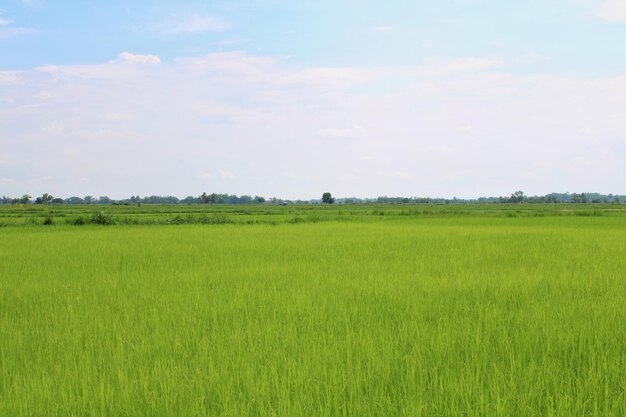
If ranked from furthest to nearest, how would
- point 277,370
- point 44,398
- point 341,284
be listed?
1. point 341,284
2. point 277,370
3. point 44,398

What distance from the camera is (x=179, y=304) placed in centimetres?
457

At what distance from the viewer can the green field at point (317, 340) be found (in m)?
2.36

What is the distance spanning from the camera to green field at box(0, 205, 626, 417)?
7.73 ft

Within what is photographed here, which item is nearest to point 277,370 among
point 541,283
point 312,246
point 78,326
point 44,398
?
point 44,398

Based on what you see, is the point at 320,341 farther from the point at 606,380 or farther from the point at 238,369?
the point at 606,380

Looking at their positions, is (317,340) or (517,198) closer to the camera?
(317,340)

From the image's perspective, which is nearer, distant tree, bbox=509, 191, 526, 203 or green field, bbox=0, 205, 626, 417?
green field, bbox=0, 205, 626, 417

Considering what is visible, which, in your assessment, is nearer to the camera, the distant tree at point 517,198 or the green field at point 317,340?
the green field at point 317,340

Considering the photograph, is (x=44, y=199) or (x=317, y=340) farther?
(x=44, y=199)

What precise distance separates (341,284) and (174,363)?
2766 mm

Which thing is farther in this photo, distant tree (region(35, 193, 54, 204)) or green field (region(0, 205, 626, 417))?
distant tree (region(35, 193, 54, 204))

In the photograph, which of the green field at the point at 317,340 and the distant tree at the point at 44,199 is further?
the distant tree at the point at 44,199

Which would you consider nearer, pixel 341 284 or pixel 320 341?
pixel 320 341

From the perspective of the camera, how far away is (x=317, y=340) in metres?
3.29
